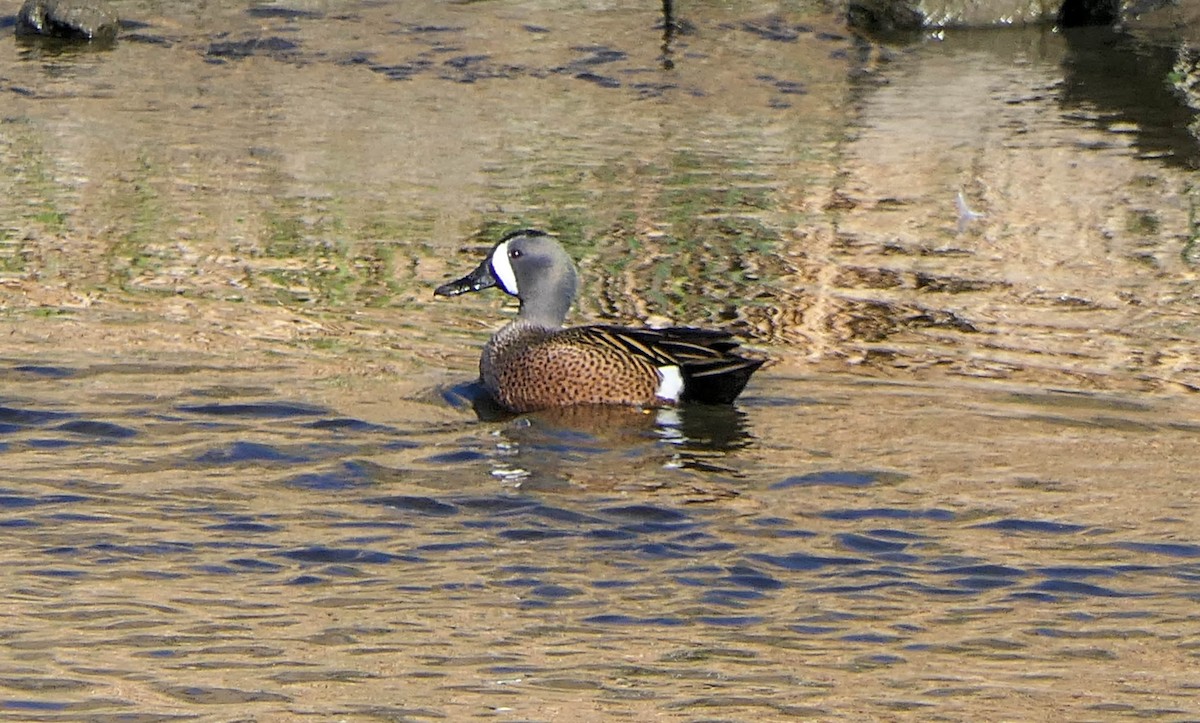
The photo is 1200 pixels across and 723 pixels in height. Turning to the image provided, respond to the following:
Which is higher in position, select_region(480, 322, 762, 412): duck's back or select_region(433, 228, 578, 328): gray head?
select_region(433, 228, 578, 328): gray head

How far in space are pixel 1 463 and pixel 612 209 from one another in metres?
4.06

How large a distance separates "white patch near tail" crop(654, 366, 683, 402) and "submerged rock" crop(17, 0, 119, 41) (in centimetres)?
764

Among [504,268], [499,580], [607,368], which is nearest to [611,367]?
[607,368]

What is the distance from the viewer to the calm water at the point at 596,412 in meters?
4.37

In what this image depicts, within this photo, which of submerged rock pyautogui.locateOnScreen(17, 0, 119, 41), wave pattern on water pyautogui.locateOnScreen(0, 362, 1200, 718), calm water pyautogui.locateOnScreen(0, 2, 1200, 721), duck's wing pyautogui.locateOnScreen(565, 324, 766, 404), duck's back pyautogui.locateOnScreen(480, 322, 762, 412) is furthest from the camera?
submerged rock pyautogui.locateOnScreen(17, 0, 119, 41)

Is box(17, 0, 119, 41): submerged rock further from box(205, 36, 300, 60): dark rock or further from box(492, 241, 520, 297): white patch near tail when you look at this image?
box(492, 241, 520, 297): white patch near tail

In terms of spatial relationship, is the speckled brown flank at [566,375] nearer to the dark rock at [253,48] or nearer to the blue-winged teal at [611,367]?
the blue-winged teal at [611,367]

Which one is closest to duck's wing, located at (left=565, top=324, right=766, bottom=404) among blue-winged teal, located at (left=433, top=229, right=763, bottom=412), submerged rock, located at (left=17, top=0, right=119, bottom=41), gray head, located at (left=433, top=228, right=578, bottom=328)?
blue-winged teal, located at (left=433, top=229, right=763, bottom=412)

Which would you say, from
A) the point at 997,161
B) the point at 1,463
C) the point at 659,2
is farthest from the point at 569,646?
the point at 659,2

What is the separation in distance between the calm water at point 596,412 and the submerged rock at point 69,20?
0.77 meters

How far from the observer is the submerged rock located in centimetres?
1334

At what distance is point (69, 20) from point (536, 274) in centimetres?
702

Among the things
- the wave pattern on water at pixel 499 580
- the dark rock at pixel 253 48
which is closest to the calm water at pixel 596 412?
the wave pattern on water at pixel 499 580

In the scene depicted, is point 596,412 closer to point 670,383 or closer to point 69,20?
point 670,383
